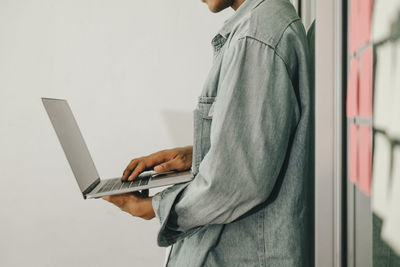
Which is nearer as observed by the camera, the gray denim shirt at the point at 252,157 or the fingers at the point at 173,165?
the gray denim shirt at the point at 252,157

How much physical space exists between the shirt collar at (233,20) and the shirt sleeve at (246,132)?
0.45 ft

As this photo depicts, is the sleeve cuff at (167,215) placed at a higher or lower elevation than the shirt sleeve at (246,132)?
lower

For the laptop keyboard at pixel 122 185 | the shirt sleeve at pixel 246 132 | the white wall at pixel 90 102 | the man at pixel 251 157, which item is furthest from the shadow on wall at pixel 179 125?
the shirt sleeve at pixel 246 132

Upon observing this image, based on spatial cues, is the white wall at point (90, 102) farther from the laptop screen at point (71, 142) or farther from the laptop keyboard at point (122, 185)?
the laptop keyboard at point (122, 185)

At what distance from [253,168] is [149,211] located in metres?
0.28

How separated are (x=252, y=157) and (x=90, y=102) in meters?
1.14

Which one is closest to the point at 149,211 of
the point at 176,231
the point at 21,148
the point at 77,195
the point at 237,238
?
the point at 176,231

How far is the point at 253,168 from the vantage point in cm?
53

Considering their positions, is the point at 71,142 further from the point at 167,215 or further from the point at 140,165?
the point at 167,215

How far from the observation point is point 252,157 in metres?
0.53

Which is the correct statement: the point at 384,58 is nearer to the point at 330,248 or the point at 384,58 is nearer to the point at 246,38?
the point at 246,38

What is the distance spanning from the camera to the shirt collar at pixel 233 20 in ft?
2.08

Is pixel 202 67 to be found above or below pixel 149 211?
above

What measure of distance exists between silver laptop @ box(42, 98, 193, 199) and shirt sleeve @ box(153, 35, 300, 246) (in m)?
0.15
